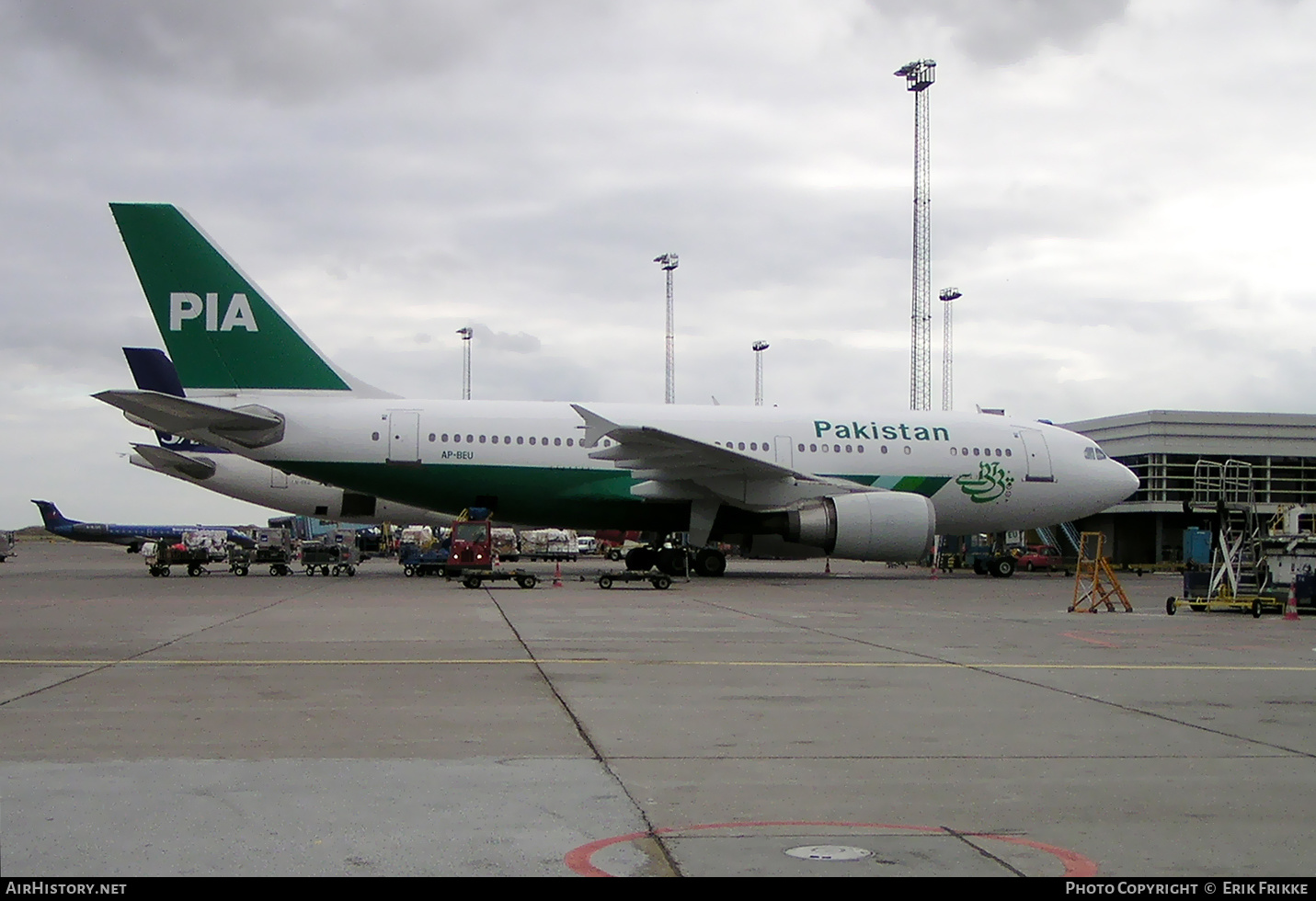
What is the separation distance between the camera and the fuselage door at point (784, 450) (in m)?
29.2

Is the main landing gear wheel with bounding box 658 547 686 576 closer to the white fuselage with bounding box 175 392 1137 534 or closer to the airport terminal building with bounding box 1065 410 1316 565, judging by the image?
the white fuselage with bounding box 175 392 1137 534

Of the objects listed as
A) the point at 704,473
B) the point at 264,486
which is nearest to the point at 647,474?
the point at 704,473

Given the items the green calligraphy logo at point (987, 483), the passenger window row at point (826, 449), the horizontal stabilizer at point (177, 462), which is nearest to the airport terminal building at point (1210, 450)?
the green calligraphy logo at point (987, 483)

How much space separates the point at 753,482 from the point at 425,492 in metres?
7.44

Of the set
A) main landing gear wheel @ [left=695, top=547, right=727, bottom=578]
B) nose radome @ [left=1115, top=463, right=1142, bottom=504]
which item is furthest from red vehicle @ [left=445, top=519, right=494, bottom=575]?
nose radome @ [left=1115, top=463, right=1142, bottom=504]

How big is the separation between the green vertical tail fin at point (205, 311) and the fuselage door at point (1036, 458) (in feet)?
57.8

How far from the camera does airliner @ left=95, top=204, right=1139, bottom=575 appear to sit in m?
26.2

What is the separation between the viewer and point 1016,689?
9.33 metres

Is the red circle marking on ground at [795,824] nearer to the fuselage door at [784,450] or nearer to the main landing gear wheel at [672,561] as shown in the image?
the fuselage door at [784,450]

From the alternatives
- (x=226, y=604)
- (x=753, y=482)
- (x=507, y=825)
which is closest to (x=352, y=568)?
(x=753, y=482)

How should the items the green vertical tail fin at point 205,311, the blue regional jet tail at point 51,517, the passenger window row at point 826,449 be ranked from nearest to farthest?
→ the green vertical tail fin at point 205,311 → the passenger window row at point 826,449 → the blue regional jet tail at point 51,517

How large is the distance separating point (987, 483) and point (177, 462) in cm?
2143

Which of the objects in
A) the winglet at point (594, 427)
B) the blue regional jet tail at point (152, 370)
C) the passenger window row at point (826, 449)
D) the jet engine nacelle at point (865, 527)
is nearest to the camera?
the winglet at point (594, 427)

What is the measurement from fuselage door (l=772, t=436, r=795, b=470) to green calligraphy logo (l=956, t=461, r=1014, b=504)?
4.25 m
